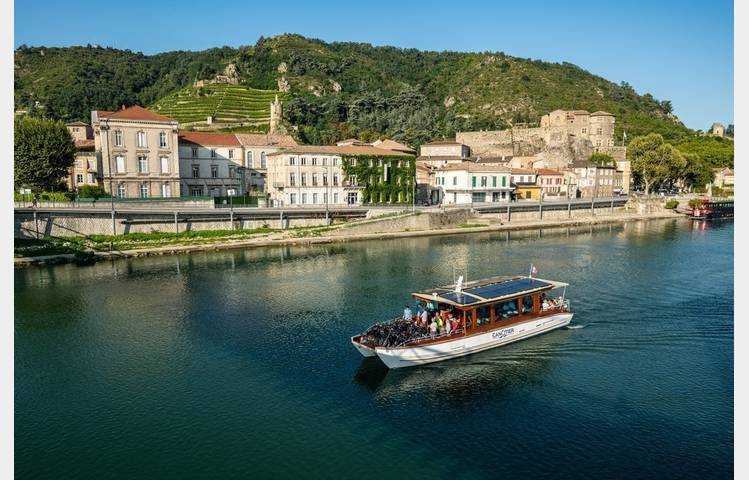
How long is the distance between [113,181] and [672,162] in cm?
9441

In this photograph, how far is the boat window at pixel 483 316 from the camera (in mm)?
27547

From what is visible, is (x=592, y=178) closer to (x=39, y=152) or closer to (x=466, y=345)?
(x=466, y=345)

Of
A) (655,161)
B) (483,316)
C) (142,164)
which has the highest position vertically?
(655,161)

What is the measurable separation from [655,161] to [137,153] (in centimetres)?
8979

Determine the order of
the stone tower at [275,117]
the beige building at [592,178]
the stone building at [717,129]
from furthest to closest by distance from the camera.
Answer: the stone building at [717,129] → the stone tower at [275,117] → the beige building at [592,178]

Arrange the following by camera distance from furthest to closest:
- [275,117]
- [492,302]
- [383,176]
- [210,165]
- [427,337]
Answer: [275,117]
[383,176]
[210,165]
[492,302]
[427,337]

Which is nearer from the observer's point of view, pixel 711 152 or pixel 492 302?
pixel 492 302

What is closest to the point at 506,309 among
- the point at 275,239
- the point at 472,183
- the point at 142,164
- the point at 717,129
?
the point at 275,239

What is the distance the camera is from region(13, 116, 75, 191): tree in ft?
193

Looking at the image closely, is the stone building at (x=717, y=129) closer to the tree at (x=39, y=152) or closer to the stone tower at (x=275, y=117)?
the stone tower at (x=275, y=117)

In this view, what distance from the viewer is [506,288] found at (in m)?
30.2

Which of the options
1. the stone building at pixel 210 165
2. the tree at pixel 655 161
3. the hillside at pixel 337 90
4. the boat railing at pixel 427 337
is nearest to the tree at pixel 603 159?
the tree at pixel 655 161

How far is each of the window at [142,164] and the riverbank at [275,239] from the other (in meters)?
13.6

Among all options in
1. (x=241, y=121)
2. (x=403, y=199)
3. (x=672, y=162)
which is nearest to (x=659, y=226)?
(x=672, y=162)
